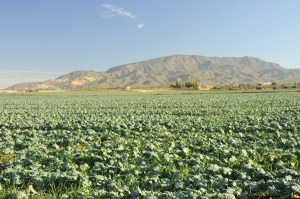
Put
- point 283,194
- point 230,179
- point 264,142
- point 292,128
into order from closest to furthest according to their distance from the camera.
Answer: point 283,194 → point 230,179 → point 264,142 → point 292,128

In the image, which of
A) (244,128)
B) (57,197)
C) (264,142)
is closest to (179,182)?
(57,197)

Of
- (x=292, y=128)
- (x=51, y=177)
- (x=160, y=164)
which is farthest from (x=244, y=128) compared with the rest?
(x=51, y=177)

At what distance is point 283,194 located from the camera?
693 cm

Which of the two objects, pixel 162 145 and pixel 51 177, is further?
pixel 162 145

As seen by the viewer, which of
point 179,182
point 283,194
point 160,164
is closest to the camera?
point 283,194

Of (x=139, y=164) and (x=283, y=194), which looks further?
(x=139, y=164)

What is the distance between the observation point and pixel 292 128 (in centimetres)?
1633

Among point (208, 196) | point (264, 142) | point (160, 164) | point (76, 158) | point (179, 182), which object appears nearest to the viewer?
point (208, 196)

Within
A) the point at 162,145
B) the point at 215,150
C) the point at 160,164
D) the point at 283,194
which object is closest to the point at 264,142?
the point at 215,150

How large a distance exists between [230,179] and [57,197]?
4.01 m

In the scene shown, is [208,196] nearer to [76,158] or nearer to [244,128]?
[76,158]

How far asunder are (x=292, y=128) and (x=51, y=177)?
12350 millimetres

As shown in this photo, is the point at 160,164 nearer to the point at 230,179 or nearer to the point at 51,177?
the point at 230,179

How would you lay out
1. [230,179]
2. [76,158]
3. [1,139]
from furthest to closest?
[1,139]
[76,158]
[230,179]
